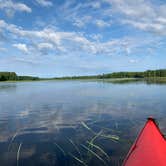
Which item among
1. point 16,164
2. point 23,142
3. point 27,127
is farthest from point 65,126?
point 16,164

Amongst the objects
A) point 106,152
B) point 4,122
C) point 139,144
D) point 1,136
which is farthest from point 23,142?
point 139,144

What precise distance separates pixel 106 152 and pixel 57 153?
218 cm

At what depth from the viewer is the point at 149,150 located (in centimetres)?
638

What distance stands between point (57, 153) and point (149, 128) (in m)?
4.44

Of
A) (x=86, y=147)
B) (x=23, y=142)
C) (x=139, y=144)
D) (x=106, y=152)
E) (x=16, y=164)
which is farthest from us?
(x=23, y=142)

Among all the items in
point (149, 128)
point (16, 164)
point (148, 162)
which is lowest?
point (16, 164)

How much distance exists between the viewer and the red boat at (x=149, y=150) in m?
5.93

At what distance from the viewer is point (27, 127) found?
14.5 meters

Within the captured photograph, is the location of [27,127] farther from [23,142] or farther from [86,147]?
[86,147]

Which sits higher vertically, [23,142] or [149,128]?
[149,128]

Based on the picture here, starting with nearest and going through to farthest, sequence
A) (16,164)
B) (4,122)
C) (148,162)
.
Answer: (148,162) → (16,164) → (4,122)

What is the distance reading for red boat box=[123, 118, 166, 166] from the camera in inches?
233

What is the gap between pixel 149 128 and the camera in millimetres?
7348

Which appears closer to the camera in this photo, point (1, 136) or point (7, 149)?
point (7, 149)
